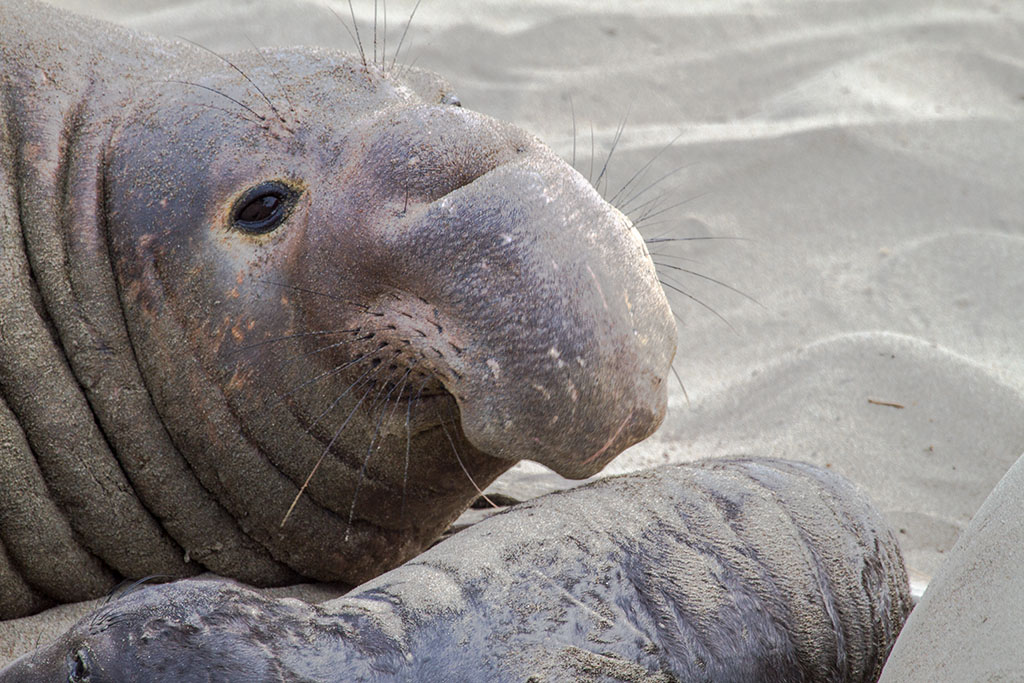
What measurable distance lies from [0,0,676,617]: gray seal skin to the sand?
34 cm

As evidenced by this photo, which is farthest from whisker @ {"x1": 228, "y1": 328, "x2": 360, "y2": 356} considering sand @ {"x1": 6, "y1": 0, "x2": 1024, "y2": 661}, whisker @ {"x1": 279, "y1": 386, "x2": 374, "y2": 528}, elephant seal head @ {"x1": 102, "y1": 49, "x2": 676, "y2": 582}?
sand @ {"x1": 6, "y1": 0, "x2": 1024, "y2": 661}

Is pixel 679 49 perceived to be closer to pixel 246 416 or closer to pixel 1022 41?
pixel 1022 41

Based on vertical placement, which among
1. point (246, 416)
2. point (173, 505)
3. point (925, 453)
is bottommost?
point (925, 453)

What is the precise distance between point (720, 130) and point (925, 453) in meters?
2.18

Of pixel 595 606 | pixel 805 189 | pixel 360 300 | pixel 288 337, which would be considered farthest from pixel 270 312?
pixel 805 189

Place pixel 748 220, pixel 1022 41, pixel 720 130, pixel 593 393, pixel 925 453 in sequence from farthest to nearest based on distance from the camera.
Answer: pixel 1022 41 → pixel 720 130 → pixel 748 220 → pixel 925 453 → pixel 593 393

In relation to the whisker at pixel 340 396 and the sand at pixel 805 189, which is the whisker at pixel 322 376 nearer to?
the whisker at pixel 340 396

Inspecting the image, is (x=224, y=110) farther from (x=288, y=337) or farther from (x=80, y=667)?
(x=80, y=667)

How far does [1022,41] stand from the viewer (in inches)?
231

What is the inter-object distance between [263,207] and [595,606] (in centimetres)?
98

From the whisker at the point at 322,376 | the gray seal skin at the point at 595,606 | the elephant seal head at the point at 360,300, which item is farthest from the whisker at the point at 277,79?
the gray seal skin at the point at 595,606

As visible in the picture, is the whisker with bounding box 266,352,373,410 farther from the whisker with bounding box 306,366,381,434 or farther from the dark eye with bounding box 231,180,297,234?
the dark eye with bounding box 231,180,297,234

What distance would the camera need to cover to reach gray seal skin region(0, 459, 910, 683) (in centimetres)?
161

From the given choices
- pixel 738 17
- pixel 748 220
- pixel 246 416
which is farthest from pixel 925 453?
pixel 738 17
